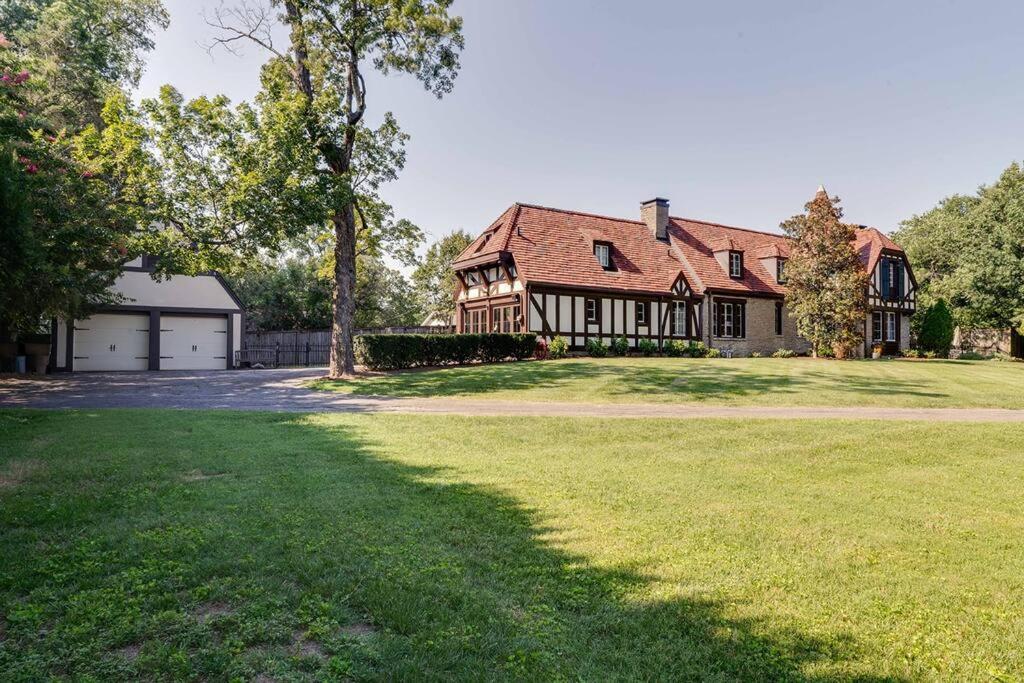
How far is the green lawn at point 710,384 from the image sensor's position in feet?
49.2

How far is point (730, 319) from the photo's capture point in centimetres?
3081

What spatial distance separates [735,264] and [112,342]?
29.8 metres

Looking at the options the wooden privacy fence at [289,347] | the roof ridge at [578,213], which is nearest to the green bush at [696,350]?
the roof ridge at [578,213]

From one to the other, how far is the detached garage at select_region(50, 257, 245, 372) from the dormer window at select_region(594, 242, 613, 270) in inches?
664

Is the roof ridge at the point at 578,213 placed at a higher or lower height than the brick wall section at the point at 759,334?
higher

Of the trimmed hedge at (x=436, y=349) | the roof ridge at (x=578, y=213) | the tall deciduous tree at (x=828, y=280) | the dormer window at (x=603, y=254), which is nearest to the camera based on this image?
the trimmed hedge at (x=436, y=349)

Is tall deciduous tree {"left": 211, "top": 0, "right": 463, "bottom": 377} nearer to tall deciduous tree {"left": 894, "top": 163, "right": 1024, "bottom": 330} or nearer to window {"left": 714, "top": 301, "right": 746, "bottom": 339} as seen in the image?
window {"left": 714, "top": 301, "right": 746, "bottom": 339}

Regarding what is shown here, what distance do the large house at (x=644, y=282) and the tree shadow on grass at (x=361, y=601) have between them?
2038 centimetres

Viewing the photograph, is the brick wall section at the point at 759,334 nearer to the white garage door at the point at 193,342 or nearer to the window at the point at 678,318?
the window at the point at 678,318

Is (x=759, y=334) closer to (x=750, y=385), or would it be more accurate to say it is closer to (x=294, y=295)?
(x=750, y=385)

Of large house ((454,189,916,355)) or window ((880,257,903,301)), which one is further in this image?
window ((880,257,903,301))

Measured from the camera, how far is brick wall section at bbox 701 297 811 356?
30141 mm

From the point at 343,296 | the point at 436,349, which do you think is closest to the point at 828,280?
the point at 436,349

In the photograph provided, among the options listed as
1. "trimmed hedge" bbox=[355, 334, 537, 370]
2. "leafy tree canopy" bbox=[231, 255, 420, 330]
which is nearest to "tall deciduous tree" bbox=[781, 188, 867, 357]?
"trimmed hedge" bbox=[355, 334, 537, 370]
